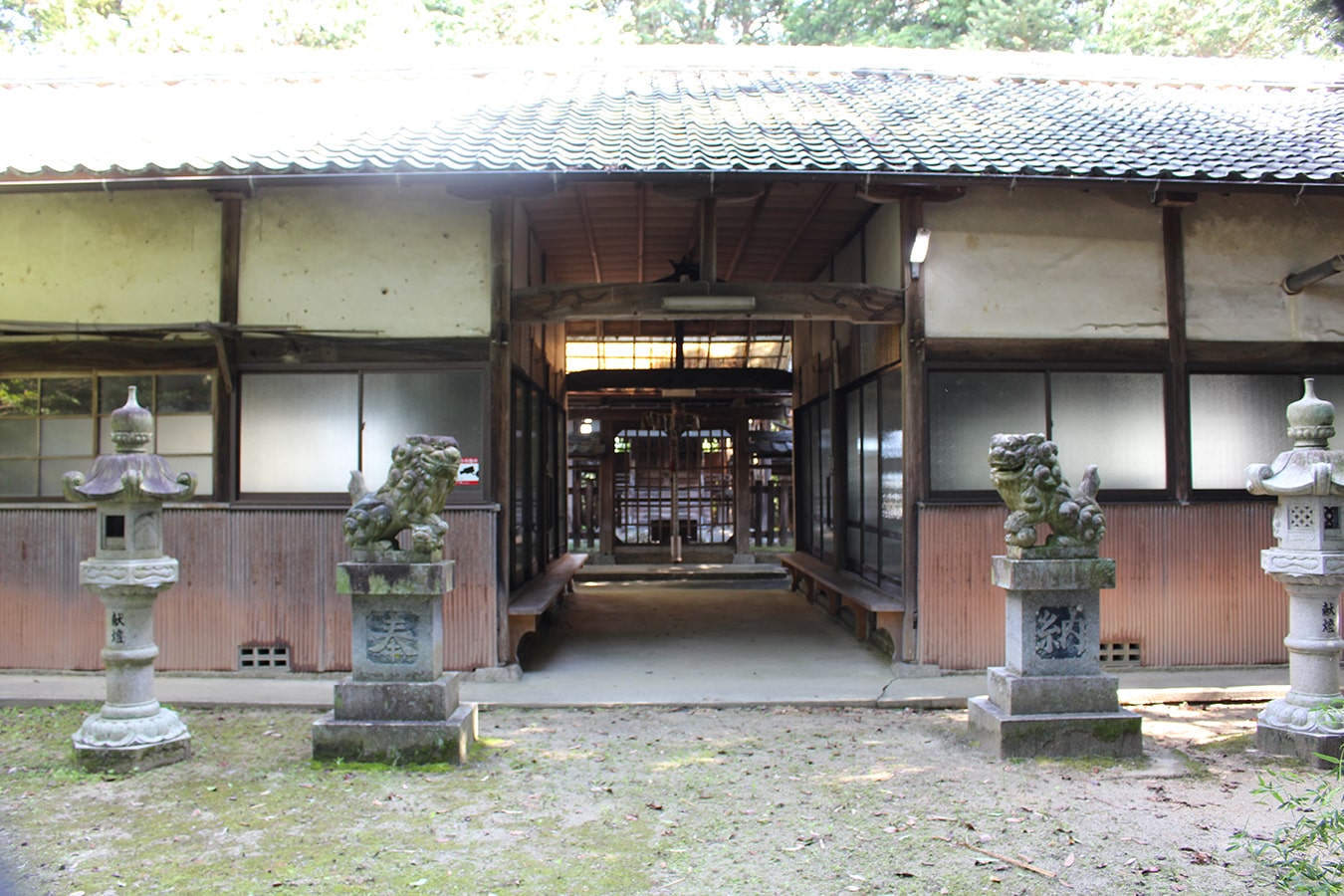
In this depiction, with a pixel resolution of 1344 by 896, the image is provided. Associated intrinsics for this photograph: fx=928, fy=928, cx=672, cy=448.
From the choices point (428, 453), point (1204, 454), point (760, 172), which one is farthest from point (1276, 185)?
point (428, 453)

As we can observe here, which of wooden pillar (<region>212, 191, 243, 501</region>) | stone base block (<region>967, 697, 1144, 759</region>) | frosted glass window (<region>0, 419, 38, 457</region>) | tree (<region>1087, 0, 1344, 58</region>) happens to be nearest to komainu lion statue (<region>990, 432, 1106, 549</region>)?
stone base block (<region>967, 697, 1144, 759</region>)

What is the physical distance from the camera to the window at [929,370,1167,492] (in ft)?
27.9

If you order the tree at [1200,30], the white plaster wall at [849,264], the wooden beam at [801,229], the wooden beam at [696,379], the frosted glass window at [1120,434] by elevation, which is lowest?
the frosted glass window at [1120,434]

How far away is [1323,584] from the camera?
6086mm

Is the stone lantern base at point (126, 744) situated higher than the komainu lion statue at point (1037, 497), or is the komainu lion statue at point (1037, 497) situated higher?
the komainu lion statue at point (1037, 497)

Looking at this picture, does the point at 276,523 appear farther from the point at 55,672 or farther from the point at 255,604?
the point at 55,672

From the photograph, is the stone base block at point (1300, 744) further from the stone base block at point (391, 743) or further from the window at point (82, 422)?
→ the window at point (82, 422)

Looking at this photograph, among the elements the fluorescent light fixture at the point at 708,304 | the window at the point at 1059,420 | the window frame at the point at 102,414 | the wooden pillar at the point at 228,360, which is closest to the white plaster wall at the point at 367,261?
the wooden pillar at the point at 228,360

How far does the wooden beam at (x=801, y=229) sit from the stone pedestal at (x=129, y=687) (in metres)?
6.78

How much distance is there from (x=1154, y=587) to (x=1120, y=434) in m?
1.43

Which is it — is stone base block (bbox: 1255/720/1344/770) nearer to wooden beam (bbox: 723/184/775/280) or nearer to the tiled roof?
the tiled roof

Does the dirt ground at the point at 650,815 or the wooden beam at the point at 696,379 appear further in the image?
the wooden beam at the point at 696,379

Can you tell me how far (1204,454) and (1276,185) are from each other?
2469mm

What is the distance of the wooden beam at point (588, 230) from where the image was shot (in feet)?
31.7
